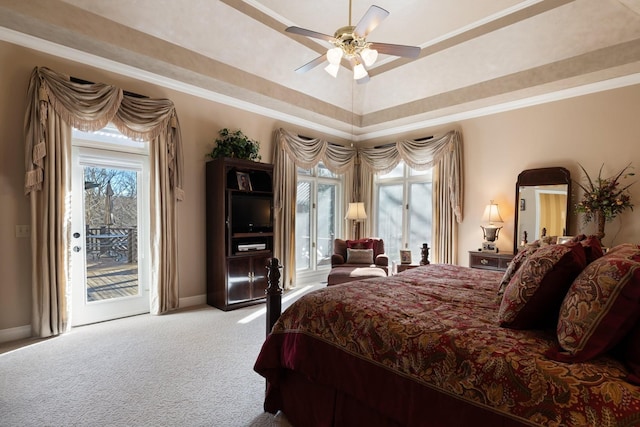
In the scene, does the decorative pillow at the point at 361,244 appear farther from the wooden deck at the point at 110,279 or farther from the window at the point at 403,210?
the wooden deck at the point at 110,279

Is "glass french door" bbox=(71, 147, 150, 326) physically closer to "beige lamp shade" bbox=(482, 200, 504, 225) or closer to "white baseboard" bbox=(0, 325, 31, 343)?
"white baseboard" bbox=(0, 325, 31, 343)

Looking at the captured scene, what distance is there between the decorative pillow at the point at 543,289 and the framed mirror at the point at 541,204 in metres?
3.36

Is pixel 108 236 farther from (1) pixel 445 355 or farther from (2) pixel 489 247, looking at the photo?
(2) pixel 489 247

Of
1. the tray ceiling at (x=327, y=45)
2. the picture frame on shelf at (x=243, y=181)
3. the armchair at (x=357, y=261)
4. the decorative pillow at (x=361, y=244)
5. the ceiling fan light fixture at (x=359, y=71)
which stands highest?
the tray ceiling at (x=327, y=45)

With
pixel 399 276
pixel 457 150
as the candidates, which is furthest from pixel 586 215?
pixel 399 276

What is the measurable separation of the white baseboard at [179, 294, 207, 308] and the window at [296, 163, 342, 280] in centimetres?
186

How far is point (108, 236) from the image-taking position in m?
3.86

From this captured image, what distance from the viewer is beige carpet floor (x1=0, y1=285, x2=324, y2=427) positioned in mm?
2082

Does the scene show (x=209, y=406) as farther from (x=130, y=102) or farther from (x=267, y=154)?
(x=267, y=154)

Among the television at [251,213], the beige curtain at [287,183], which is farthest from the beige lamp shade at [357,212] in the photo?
the television at [251,213]

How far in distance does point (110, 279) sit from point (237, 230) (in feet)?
5.37

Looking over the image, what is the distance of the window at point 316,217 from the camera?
19.7 ft

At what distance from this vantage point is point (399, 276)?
273 centimetres

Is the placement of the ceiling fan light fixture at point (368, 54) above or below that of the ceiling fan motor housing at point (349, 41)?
below
